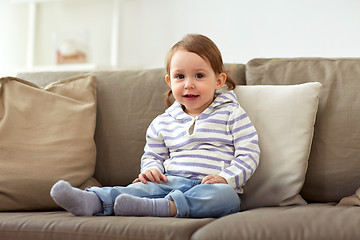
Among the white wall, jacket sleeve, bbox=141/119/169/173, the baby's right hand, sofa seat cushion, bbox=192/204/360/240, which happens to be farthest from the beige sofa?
the white wall

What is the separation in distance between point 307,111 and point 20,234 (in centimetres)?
95

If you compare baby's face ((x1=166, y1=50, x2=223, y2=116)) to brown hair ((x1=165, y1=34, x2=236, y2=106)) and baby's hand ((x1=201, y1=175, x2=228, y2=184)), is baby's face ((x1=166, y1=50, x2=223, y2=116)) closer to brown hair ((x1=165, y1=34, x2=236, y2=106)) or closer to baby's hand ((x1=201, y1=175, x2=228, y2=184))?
brown hair ((x1=165, y1=34, x2=236, y2=106))

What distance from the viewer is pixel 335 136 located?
5.28ft

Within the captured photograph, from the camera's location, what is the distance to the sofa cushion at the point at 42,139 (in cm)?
158

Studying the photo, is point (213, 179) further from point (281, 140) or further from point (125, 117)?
point (125, 117)

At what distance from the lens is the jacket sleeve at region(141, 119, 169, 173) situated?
1.65m

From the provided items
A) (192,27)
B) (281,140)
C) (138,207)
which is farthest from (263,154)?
(192,27)

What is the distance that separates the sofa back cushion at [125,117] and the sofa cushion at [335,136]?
1.06ft

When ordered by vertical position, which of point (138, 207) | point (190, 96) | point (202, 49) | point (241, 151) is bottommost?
point (138, 207)

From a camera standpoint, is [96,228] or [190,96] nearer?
[96,228]

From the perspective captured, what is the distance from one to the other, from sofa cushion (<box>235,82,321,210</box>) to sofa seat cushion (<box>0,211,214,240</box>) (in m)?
0.38

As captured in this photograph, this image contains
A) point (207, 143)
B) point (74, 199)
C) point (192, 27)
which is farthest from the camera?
point (192, 27)

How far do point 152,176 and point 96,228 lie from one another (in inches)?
15.4

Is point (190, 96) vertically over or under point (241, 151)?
over
